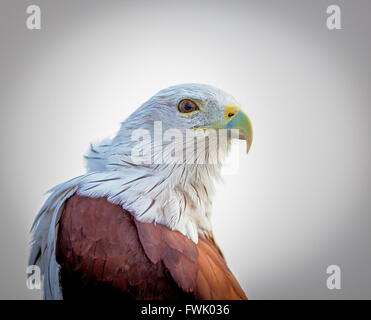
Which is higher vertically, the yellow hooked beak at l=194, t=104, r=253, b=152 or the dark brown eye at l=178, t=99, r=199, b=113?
the dark brown eye at l=178, t=99, r=199, b=113

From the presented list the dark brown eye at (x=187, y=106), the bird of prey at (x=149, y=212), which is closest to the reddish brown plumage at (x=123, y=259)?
the bird of prey at (x=149, y=212)

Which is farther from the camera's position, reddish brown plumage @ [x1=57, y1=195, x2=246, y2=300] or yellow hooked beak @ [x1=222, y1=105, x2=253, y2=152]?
yellow hooked beak @ [x1=222, y1=105, x2=253, y2=152]

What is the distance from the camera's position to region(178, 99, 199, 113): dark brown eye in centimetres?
151

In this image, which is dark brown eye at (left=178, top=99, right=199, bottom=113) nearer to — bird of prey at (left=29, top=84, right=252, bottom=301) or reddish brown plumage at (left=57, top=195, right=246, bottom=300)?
bird of prey at (left=29, top=84, right=252, bottom=301)

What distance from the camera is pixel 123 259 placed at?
1.31m

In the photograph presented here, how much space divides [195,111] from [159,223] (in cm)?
42

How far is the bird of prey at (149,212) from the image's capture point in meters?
1.31

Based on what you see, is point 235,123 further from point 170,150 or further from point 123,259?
point 123,259

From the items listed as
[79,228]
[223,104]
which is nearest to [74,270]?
[79,228]

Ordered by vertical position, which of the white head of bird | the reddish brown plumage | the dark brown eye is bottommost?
the reddish brown plumage

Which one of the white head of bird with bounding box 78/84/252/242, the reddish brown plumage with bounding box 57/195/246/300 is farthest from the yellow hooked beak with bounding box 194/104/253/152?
the reddish brown plumage with bounding box 57/195/246/300

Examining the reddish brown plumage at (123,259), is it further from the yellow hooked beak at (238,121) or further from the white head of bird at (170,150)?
the yellow hooked beak at (238,121)
